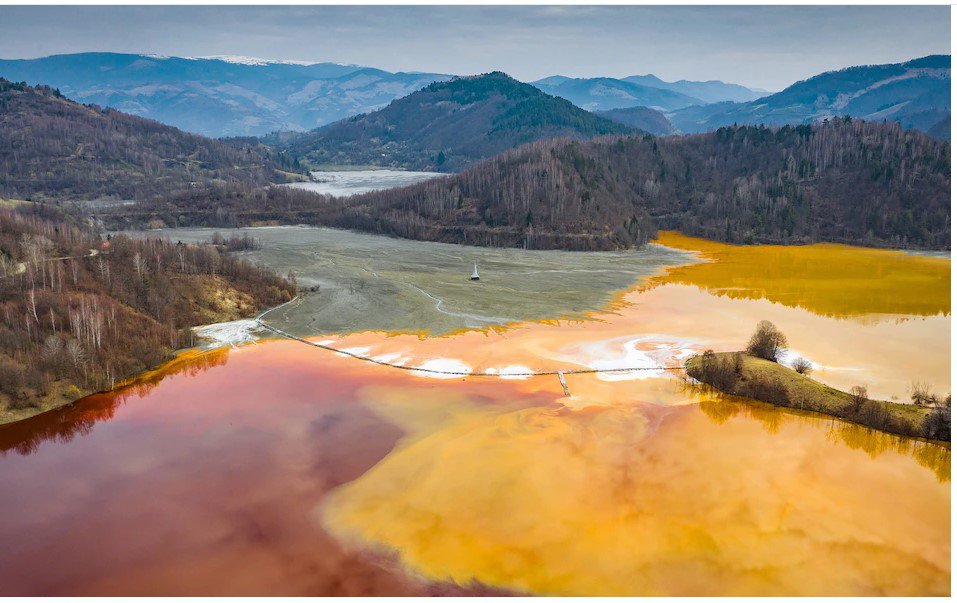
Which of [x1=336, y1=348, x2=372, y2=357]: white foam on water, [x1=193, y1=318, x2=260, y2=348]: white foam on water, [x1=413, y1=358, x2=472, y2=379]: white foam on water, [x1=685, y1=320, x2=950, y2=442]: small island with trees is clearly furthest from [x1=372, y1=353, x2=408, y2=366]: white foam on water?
[x1=685, y1=320, x2=950, y2=442]: small island with trees

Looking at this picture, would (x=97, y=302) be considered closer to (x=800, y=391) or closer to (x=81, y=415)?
(x=81, y=415)

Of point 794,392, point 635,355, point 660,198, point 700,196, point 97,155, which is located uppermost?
point 97,155

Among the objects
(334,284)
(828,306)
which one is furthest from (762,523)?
(334,284)

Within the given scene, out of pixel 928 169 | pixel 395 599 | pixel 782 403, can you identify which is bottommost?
pixel 395 599

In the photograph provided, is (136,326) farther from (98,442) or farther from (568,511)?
(568,511)

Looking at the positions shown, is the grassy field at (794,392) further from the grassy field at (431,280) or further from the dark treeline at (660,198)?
the dark treeline at (660,198)

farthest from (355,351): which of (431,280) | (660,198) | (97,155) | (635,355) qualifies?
(97,155)
